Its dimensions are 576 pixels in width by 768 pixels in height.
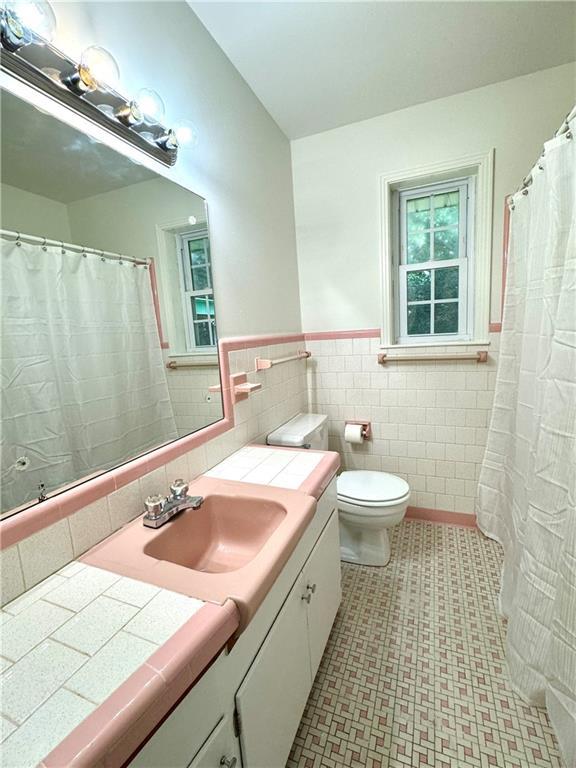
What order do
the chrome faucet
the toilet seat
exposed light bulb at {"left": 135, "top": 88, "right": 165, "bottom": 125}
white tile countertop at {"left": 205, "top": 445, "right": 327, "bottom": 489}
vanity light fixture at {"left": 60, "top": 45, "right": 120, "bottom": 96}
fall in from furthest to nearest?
the toilet seat < white tile countertop at {"left": 205, "top": 445, "right": 327, "bottom": 489} < exposed light bulb at {"left": 135, "top": 88, "right": 165, "bottom": 125} < the chrome faucet < vanity light fixture at {"left": 60, "top": 45, "right": 120, "bottom": 96}

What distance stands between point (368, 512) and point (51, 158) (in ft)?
6.02

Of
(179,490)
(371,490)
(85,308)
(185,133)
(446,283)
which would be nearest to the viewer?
(85,308)

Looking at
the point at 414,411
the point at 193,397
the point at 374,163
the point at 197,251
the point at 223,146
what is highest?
the point at 374,163

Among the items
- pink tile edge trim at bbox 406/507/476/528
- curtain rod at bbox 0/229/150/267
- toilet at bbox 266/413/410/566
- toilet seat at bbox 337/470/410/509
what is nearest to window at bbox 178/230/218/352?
curtain rod at bbox 0/229/150/267

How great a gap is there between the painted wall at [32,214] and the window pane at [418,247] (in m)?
2.01

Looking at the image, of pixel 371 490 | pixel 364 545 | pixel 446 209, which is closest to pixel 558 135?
pixel 446 209

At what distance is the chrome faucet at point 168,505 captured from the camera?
3.04 ft

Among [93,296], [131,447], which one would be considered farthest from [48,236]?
[131,447]

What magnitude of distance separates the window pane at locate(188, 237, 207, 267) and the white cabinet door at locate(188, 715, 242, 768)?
4.55ft

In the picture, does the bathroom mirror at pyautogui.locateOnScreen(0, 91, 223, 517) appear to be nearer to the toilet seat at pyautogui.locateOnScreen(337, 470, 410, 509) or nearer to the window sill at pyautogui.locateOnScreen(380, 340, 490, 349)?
the toilet seat at pyautogui.locateOnScreen(337, 470, 410, 509)

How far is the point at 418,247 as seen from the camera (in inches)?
86.7

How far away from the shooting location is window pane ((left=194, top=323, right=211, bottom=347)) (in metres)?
1.34

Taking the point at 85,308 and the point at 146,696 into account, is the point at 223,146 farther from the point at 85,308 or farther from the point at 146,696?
the point at 146,696

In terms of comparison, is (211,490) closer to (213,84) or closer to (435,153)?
(213,84)
